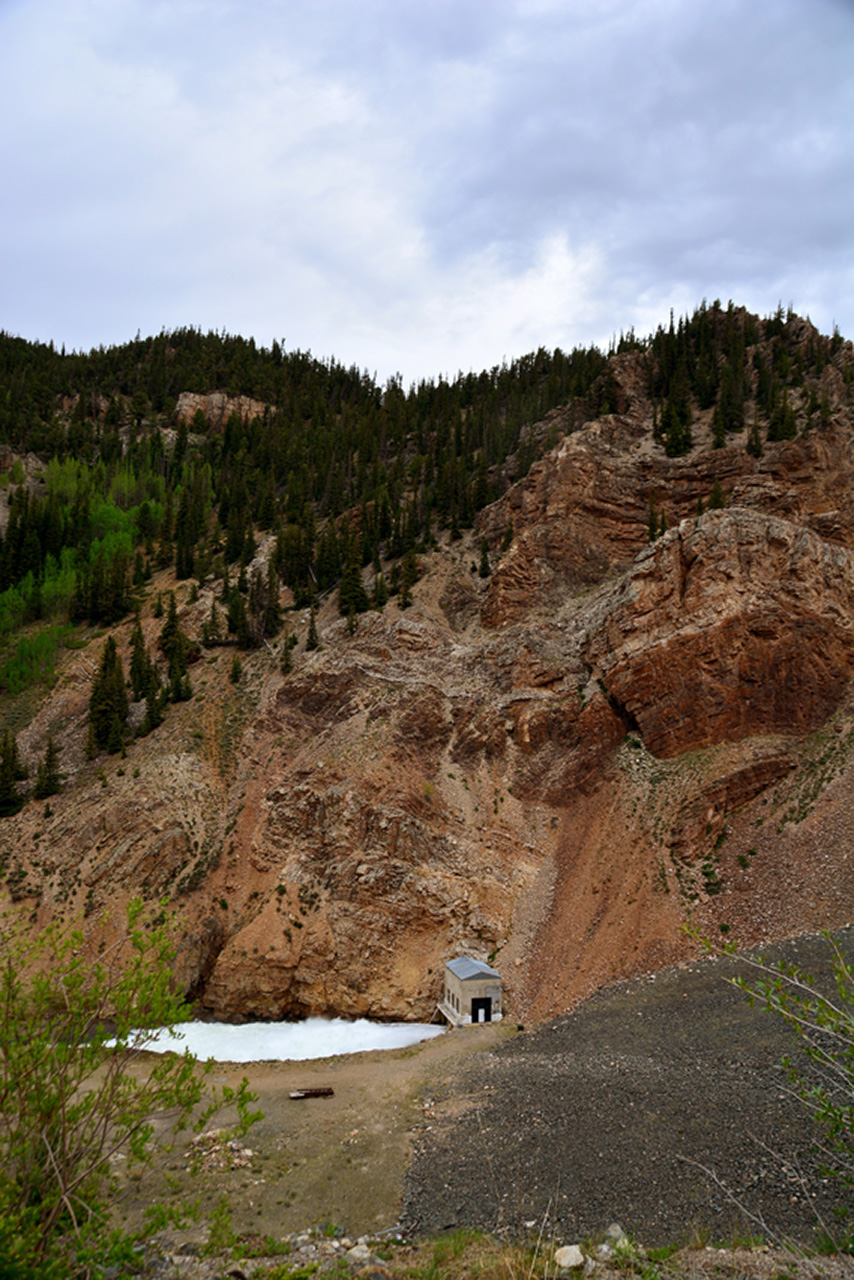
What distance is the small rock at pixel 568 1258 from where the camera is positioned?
450 inches

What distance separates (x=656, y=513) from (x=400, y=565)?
23.2 meters

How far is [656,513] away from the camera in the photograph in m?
57.9

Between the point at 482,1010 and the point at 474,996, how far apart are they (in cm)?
72

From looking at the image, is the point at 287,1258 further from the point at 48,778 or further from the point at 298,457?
the point at 298,457

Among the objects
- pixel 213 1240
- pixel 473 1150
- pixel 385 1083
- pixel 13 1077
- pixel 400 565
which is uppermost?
pixel 400 565

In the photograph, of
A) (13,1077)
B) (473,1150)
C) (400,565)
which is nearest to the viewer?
(13,1077)

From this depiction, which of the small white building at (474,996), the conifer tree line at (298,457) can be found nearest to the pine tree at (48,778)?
the conifer tree line at (298,457)

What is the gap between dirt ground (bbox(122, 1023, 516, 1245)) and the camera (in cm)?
1770

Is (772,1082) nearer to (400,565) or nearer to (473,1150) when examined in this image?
(473,1150)

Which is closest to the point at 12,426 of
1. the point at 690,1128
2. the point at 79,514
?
the point at 79,514

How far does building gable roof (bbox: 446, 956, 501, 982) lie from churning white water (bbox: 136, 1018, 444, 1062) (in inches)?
114

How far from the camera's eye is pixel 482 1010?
30922 mm

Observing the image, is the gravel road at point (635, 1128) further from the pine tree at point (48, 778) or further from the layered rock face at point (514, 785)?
the pine tree at point (48, 778)

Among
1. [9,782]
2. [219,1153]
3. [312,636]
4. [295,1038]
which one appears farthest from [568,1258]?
[9,782]
